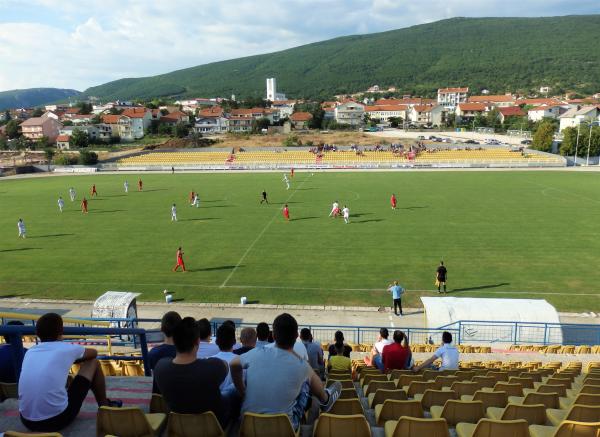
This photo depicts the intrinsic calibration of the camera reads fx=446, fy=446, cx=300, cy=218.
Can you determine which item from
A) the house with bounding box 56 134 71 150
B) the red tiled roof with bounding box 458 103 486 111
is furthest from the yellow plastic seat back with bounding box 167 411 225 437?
the red tiled roof with bounding box 458 103 486 111

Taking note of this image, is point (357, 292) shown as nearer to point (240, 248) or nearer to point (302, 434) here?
point (240, 248)

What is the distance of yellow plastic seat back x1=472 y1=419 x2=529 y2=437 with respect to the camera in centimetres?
407

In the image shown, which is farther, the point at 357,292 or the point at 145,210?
the point at 145,210

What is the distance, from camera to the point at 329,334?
599 inches

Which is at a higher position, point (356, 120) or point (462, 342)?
point (356, 120)

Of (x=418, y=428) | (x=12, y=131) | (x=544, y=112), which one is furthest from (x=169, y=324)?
(x=544, y=112)

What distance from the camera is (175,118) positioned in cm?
15438

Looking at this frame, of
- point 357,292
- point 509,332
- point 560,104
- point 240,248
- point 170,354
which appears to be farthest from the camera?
point 560,104

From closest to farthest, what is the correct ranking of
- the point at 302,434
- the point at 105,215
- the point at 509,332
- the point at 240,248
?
the point at 302,434 < the point at 509,332 < the point at 240,248 < the point at 105,215

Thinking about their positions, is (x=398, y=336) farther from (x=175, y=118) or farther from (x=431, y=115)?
(x=431, y=115)

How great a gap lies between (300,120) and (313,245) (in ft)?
405

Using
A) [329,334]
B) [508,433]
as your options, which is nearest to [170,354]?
[508,433]

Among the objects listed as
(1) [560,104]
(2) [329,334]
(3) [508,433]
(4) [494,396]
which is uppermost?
(1) [560,104]

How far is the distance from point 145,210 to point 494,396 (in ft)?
111
